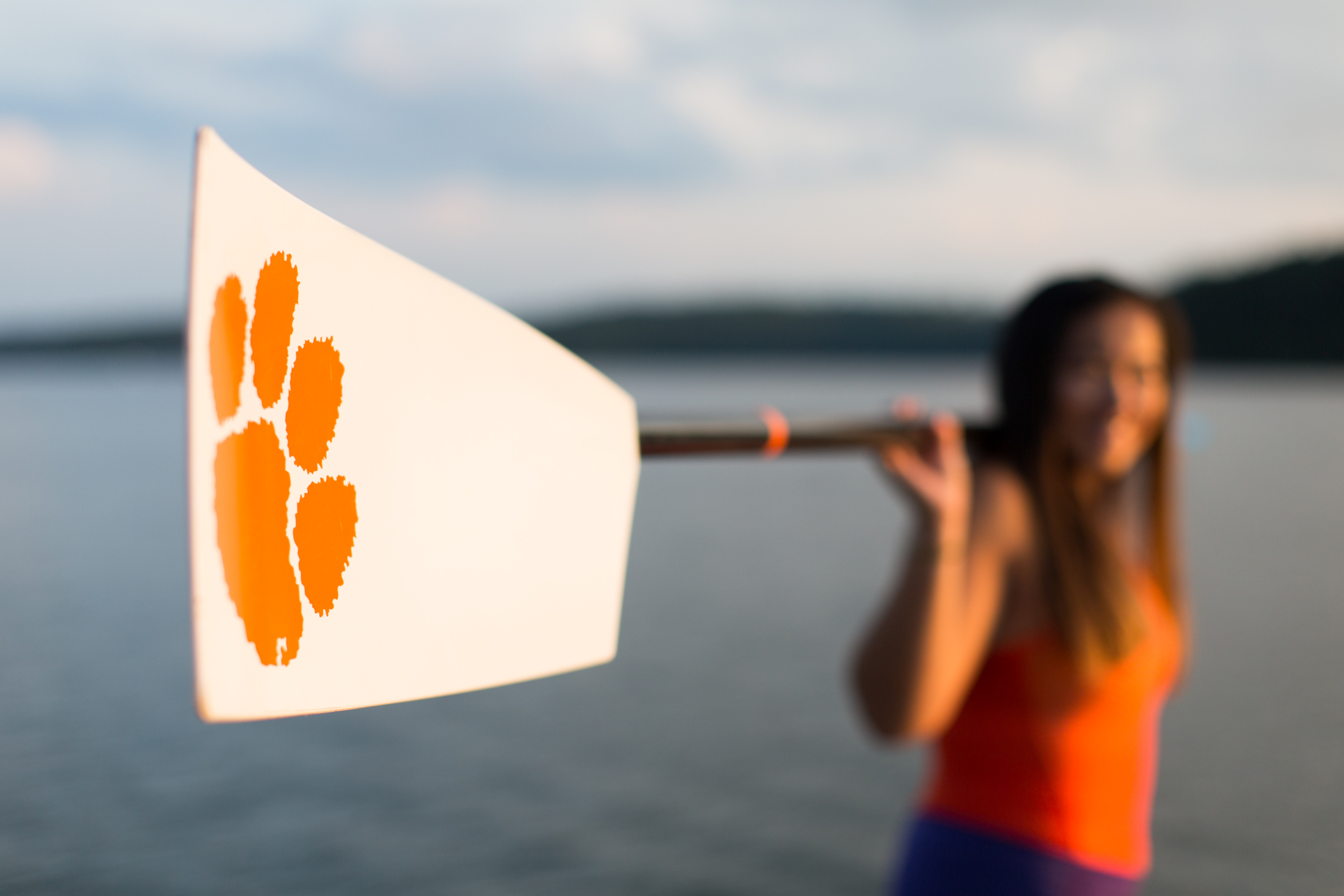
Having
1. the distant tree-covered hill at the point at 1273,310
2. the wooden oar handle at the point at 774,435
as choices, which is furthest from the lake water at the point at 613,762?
the distant tree-covered hill at the point at 1273,310

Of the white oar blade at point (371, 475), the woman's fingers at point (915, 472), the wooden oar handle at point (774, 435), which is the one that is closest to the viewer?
the white oar blade at point (371, 475)

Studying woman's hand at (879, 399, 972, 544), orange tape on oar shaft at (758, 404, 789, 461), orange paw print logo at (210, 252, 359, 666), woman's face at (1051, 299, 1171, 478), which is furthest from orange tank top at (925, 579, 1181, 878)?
orange paw print logo at (210, 252, 359, 666)

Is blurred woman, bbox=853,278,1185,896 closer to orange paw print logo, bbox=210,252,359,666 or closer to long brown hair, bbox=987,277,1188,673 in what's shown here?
long brown hair, bbox=987,277,1188,673

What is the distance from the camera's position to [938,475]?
175 cm

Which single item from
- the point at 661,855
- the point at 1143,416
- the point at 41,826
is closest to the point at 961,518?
the point at 1143,416

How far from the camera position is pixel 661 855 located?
6.54 meters

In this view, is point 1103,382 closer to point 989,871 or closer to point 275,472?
point 989,871

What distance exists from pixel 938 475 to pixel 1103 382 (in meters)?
0.34

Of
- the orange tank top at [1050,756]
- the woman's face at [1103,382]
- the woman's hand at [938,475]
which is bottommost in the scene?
the orange tank top at [1050,756]

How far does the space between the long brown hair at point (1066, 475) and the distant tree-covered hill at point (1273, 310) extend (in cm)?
7602

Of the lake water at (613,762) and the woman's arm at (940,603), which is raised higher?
the woman's arm at (940,603)

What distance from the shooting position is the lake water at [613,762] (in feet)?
20.9

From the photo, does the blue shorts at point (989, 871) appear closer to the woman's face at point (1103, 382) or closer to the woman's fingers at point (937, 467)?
the woman's fingers at point (937, 467)

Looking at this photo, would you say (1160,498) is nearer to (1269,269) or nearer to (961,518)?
(961,518)
